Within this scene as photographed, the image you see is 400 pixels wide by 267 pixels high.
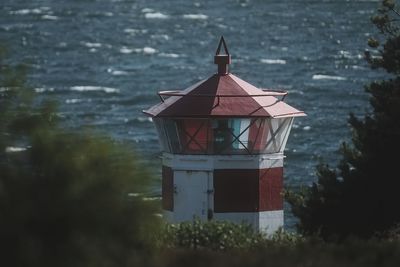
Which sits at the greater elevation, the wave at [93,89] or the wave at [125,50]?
the wave at [93,89]

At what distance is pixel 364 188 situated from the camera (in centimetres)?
1442

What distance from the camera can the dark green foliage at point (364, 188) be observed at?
14.2 m

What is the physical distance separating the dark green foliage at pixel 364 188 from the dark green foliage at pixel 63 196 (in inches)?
232

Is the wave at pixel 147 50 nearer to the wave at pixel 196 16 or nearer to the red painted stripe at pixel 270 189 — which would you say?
the wave at pixel 196 16

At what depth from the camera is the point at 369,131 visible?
584 inches

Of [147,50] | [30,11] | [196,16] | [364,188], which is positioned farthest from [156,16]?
[364,188]

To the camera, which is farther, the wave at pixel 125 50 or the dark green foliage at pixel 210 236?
the wave at pixel 125 50

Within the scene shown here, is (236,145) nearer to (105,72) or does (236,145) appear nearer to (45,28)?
(105,72)

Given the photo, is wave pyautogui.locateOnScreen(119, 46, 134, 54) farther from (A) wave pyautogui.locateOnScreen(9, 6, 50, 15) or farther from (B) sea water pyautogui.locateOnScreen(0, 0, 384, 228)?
(A) wave pyautogui.locateOnScreen(9, 6, 50, 15)

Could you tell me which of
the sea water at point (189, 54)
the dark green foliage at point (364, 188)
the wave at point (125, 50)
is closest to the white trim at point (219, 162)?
the dark green foliage at point (364, 188)

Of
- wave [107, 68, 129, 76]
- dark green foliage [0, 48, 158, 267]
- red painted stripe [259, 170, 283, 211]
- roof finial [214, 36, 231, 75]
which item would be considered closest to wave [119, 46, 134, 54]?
wave [107, 68, 129, 76]

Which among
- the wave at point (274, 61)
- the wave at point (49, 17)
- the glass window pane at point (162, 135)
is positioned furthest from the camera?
the wave at point (49, 17)

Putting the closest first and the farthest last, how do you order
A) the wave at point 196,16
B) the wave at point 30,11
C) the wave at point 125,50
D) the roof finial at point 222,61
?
the roof finial at point 222,61 → the wave at point 125,50 → the wave at point 30,11 → the wave at point 196,16

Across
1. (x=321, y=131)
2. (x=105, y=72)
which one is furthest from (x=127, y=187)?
(x=105, y=72)
